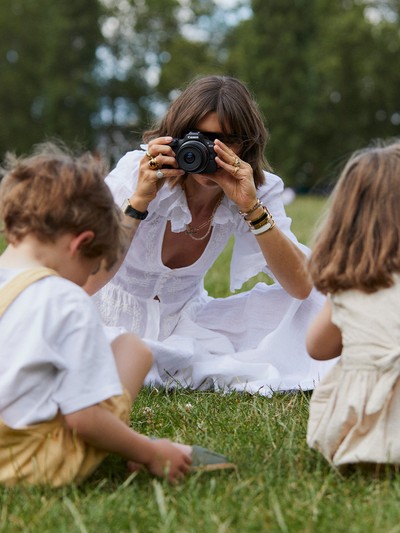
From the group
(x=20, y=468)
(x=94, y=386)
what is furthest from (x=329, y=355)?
(x=20, y=468)

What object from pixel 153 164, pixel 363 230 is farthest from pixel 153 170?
pixel 363 230

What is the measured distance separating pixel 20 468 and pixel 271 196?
5.44 ft

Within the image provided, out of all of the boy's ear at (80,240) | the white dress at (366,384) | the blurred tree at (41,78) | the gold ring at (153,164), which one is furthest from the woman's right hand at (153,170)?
the blurred tree at (41,78)

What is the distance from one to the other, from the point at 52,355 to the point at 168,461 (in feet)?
1.28

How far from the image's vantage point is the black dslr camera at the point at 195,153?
2949 millimetres

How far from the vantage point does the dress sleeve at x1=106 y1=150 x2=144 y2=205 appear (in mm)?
3242

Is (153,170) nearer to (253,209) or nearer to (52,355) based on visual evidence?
(253,209)

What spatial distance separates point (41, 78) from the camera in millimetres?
34719

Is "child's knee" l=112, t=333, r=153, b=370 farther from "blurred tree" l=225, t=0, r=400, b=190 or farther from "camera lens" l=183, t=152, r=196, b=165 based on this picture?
"blurred tree" l=225, t=0, r=400, b=190

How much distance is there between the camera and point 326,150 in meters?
37.6

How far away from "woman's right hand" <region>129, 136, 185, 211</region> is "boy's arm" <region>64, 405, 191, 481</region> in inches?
44.9

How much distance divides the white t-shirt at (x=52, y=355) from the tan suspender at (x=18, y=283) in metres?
0.01

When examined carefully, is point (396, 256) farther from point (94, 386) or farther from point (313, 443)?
point (94, 386)

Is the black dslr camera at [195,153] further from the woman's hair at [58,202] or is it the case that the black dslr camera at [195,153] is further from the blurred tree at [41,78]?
the blurred tree at [41,78]
